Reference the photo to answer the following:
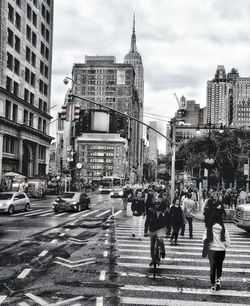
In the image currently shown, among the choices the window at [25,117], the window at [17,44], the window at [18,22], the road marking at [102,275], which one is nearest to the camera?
the road marking at [102,275]

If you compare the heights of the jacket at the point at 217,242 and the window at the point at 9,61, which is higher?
the window at the point at 9,61

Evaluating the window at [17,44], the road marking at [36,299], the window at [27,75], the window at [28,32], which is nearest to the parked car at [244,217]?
the road marking at [36,299]

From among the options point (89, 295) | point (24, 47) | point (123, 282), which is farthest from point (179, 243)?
point (24, 47)

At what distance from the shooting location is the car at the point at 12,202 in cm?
2823

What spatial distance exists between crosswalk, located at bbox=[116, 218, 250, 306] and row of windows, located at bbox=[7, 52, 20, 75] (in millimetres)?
44747

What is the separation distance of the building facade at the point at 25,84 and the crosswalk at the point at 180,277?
1635 inches

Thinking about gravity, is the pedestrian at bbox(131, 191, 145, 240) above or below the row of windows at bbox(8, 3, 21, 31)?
below

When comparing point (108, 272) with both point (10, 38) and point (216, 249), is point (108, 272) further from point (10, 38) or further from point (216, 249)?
point (10, 38)

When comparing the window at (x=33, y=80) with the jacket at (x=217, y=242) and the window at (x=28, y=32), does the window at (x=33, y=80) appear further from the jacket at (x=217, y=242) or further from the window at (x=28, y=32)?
the jacket at (x=217, y=242)

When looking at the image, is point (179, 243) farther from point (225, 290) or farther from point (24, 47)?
point (24, 47)

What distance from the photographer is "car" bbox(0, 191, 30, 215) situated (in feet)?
92.6

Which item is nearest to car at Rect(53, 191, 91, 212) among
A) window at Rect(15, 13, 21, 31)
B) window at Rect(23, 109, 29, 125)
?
window at Rect(23, 109, 29, 125)

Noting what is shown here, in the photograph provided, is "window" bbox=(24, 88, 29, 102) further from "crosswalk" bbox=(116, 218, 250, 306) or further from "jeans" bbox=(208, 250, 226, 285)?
"jeans" bbox=(208, 250, 226, 285)

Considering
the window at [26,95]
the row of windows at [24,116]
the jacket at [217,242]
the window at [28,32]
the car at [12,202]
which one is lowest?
the car at [12,202]
